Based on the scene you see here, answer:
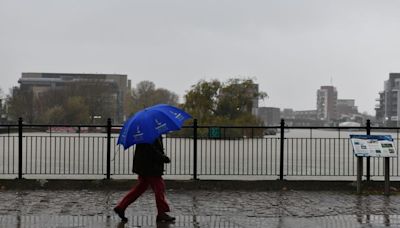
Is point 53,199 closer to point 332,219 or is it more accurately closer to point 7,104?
point 332,219

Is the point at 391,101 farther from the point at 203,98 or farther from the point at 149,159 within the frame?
the point at 149,159

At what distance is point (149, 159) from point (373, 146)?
577cm

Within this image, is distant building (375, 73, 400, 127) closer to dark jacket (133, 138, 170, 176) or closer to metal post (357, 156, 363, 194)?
metal post (357, 156, 363, 194)

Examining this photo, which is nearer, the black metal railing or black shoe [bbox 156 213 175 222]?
black shoe [bbox 156 213 175 222]

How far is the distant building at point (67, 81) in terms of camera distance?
429ft

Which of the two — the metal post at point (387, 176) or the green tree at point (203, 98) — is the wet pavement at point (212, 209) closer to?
the metal post at point (387, 176)

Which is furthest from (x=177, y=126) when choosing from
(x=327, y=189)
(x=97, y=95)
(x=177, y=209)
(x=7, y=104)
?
(x=97, y=95)

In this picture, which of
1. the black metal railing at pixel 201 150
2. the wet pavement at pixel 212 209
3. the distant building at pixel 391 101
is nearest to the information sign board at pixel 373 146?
the black metal railing at pixel 201 150

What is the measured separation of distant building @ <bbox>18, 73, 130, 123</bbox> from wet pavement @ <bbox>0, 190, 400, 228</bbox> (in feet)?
372

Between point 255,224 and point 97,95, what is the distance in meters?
106

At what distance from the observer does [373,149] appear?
470 inches

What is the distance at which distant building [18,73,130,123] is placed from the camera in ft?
429

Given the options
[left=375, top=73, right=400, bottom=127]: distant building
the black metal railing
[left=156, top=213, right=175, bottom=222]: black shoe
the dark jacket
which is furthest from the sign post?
[left=375, top=73, right=400, bottom=127]: distant building

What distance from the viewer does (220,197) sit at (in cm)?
1166
